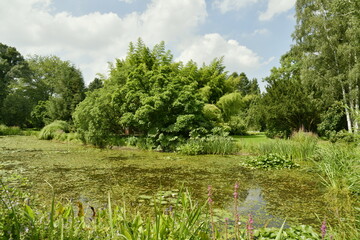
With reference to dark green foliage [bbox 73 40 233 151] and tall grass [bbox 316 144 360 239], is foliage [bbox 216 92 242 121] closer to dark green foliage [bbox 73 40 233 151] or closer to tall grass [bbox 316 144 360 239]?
dark green foliage [bbox 73 40 233 151]

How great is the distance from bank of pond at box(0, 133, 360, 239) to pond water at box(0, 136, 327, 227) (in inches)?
0.7

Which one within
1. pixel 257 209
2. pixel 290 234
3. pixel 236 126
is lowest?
pixel 257 209

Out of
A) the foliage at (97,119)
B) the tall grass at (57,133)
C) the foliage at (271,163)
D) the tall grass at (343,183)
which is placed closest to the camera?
the tall grass at (343,183)

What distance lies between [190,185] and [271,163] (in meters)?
3.55

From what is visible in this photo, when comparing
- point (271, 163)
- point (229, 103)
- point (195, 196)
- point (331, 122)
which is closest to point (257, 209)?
point (195, 196)

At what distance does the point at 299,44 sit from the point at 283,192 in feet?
46.1

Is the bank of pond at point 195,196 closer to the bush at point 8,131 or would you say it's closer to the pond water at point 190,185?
the pond water at point 190,185

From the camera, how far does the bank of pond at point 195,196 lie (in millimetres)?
1968

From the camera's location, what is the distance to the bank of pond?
1.97 m

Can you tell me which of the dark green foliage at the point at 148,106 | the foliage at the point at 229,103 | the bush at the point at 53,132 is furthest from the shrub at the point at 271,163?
the bush at the point at 53,132

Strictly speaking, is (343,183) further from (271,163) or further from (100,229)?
(100,229)

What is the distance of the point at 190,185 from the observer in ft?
16.9

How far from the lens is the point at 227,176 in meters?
6.07

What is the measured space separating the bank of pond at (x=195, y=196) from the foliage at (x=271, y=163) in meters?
0.03
